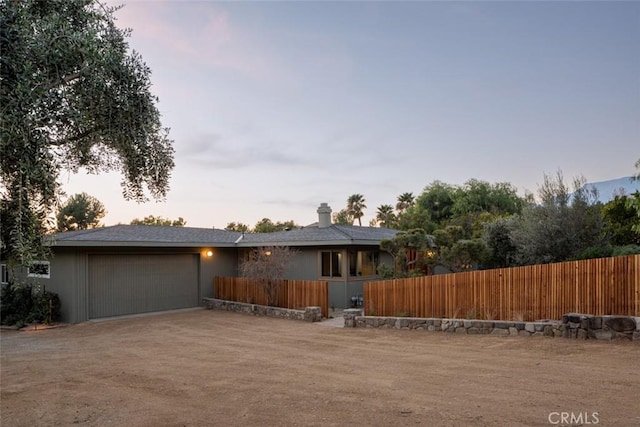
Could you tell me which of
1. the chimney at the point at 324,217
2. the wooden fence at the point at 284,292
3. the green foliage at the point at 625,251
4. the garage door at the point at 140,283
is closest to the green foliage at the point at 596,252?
the green foliage at the point at 625,251

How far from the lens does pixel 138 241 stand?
15195mm

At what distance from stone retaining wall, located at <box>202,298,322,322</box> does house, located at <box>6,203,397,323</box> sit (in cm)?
116

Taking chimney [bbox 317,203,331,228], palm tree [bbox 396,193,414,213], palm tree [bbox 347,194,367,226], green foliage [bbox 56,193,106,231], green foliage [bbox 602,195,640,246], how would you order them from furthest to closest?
palm tree [bbox 347,194,367,226] → palm tree [bbox 396,193,414,213] → green foliage [bbox 56,193,106,231] → chimney [bbox 317,203,331,228] → green foliage [bbox 602,195,640,246]

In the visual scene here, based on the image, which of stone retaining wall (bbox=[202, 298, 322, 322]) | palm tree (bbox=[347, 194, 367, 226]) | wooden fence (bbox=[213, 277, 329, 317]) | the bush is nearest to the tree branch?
stone retaining wall (bbox=[202, 298, 322, 322])

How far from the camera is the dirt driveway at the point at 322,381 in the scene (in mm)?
5051

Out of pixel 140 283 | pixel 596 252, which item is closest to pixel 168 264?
pixel 140 283

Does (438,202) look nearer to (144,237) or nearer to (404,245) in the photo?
(404,245)

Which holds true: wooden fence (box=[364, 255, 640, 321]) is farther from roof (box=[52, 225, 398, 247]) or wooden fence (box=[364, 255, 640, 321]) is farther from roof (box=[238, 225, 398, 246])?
roof (box=[52, 225, 398, 247])

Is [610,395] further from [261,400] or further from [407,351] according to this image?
[261,400]

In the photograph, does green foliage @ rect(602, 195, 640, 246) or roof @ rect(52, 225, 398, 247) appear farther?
green foliage @ rect(602, 195, 640, 246)

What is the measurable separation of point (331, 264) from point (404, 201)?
113 feet

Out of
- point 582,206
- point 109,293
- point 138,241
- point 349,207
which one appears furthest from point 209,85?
point 349,207

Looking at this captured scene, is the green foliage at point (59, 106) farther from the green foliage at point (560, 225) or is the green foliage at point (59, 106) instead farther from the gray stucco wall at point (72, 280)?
the green foliage at point (560, 225)

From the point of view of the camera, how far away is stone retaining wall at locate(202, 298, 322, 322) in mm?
13375
